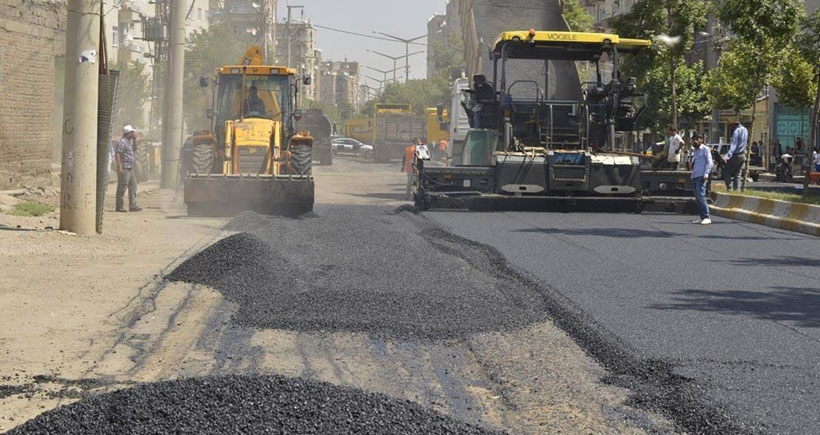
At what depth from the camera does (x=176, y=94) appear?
26719mm

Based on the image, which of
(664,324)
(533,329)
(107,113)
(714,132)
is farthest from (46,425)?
(714,132)

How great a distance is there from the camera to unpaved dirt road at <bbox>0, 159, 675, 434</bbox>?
21.1ft

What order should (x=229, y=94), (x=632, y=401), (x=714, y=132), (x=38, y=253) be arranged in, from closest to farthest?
1. (x=632, y=401)
2. (x=38, y=253)
3. (x=229, y=94)
4. (x=714, y=132)

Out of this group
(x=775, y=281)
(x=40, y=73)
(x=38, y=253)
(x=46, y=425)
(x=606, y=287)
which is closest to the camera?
(x=46, y=425)

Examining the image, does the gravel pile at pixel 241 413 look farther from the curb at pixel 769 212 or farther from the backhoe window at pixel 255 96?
the backhoe window at pixel 255 96

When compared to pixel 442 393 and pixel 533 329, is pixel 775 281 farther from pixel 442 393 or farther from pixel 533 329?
pixel 442 393

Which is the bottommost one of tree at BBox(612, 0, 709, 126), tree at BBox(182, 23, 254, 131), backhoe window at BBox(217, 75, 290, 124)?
backhoe window at BBox(217, 75, 290, 124)

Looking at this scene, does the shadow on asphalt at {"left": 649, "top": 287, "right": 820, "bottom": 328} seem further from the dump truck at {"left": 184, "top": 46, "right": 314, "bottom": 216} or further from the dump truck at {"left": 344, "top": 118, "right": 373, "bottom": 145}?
the dump truck at {"left": 344, "top": 118, "right": 373, "bottom": 145}

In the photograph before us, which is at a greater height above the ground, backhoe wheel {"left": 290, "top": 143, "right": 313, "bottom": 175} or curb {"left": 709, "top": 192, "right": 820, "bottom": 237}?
backhoe wheel {"left": 290, "top": 143, "right": 313, "bottom": 175}

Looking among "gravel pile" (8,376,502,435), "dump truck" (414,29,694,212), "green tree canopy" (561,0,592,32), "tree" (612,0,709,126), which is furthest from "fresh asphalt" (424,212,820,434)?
"green tree canopy" (561,0,592,32)

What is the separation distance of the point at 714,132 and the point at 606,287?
3438 centimetres

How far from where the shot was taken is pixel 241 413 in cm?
542

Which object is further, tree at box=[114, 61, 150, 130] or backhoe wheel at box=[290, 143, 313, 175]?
tree at box=[114, 61, 150, 130]

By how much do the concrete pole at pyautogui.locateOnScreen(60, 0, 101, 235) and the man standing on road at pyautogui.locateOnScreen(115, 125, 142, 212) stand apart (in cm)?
568
